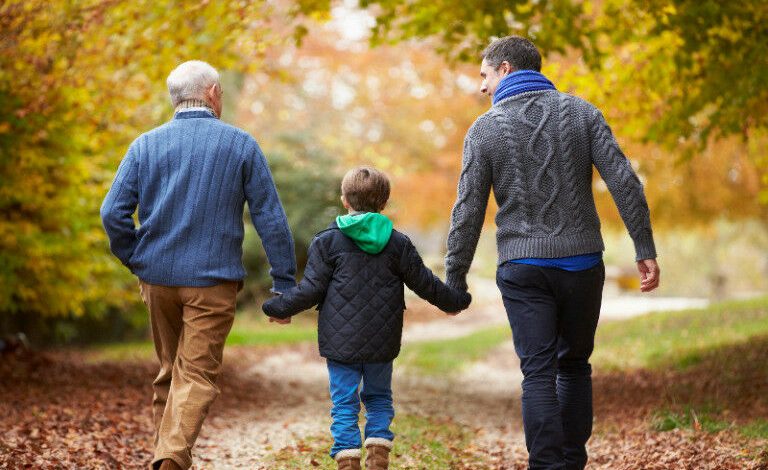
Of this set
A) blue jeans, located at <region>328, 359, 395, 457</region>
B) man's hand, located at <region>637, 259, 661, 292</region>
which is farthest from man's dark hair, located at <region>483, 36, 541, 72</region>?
blue jeans, located at <region>328, 359, 395, 457</region>

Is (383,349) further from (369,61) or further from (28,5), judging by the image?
(369,61)

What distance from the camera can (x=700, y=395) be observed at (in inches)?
295

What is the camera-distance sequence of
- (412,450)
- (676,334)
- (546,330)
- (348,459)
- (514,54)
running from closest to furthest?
(546,330)
(514,54)
(348,459)
(412,450)
(676,334)

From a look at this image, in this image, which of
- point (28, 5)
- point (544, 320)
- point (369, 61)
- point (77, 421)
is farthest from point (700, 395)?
point (369, 61)

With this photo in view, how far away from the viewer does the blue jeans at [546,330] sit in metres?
3.88

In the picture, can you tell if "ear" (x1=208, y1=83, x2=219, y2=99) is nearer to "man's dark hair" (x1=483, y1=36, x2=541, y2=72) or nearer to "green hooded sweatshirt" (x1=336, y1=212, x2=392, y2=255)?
"green hooded sweatshirt" (x1=336, y1=212, x2=392, y2=255)

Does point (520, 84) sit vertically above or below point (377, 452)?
above

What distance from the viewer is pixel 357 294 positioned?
14.2 feet

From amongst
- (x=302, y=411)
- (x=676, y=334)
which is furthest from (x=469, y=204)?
(x=676, y=334)

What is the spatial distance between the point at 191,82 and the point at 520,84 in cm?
156

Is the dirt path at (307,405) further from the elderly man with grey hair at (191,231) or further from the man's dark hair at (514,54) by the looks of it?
the man's dark hair at (514,54)

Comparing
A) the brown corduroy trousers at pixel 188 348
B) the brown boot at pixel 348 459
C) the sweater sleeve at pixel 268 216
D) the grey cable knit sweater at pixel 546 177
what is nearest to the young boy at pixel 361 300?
the brown boot at pixel 348 459

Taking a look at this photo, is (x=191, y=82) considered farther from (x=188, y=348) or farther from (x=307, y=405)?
(x=307, y=405)

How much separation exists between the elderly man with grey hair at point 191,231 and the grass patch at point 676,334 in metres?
6.58
